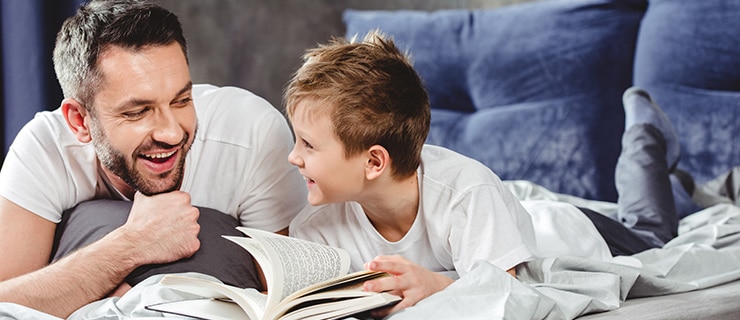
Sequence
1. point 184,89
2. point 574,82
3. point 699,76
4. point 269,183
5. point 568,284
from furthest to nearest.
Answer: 1. point 574,82
2. point 699,76
3. point 269,183
4. point 184,89
5. point 568,284

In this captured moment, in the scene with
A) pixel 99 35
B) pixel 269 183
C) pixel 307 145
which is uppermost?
pixel 99 35

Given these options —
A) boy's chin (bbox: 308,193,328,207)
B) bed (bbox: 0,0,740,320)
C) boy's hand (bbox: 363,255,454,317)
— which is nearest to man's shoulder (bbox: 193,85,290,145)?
boy's chin (bbox: 308,193,328,207)

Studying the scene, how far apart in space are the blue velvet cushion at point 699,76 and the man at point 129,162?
1149mm

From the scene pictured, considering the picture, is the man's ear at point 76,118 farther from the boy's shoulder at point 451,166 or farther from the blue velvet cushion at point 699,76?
the blue velvet cushion at point 699,76

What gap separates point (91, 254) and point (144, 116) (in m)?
0.24

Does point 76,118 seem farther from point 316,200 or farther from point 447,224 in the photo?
point 447,224

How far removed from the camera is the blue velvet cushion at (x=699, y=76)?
7.44ft

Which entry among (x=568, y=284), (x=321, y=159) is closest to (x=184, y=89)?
(x=321, y=159)

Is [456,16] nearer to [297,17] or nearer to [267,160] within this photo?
[297,17]

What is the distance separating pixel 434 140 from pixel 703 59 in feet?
2.47

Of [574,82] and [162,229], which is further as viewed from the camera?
[574,82]

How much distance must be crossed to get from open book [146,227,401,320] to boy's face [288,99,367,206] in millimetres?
179

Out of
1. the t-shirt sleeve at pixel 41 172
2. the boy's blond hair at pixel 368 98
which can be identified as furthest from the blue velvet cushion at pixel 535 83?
the t-shirt sleeve at pixel 41 172

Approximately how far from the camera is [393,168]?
1.48 meters
